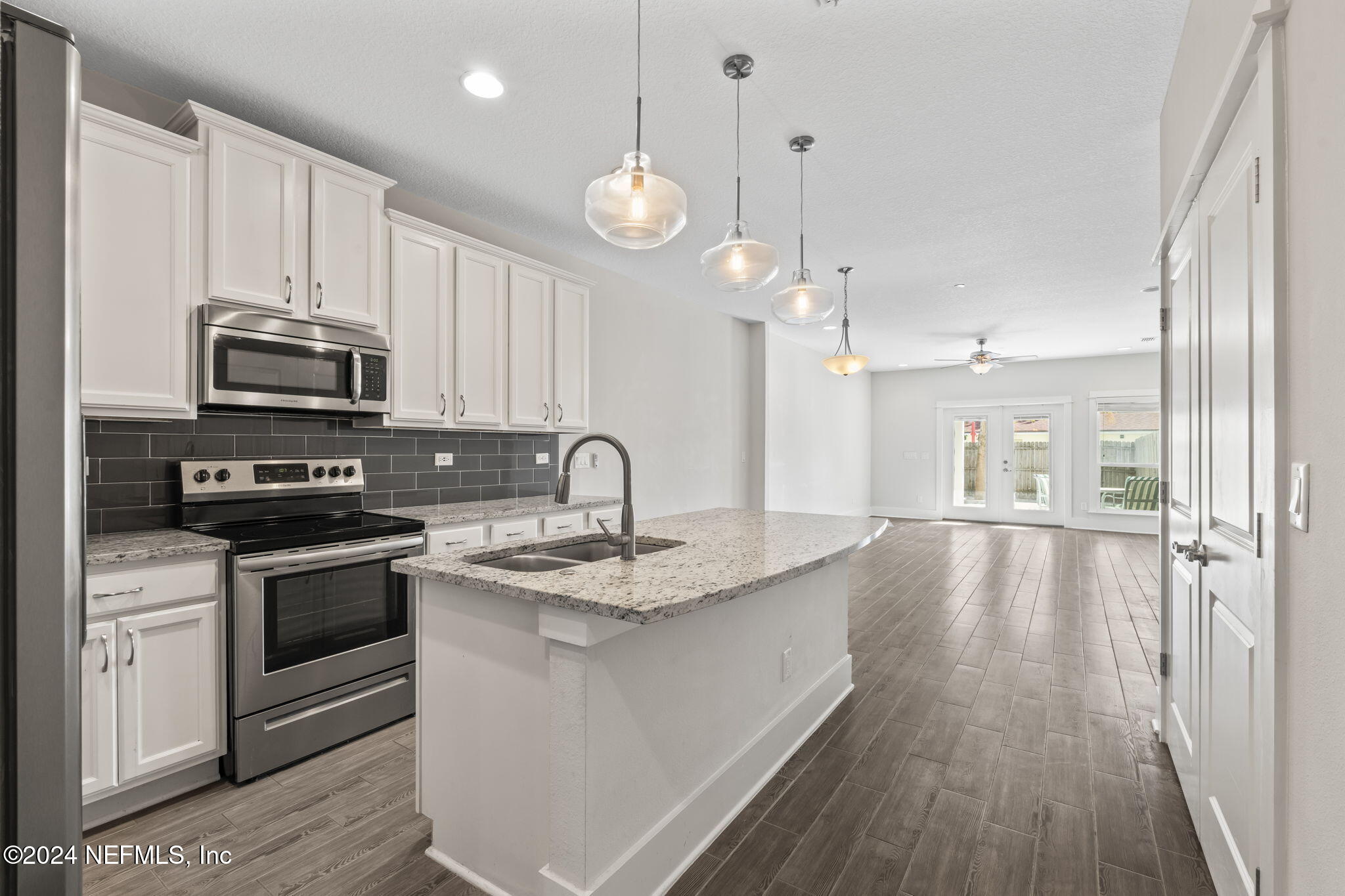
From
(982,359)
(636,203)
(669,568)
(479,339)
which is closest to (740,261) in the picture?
(636,203)

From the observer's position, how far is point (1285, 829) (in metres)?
1.09

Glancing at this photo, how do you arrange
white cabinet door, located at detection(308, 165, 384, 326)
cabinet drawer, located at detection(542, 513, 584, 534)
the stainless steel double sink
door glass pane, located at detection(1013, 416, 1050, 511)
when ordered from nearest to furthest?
the stainless steel double sink < white cabinet door, located at detection(308, 165, 384, 326) < cabinet drawer, located at detection(542, 513, 584, 534) < door glass pane, located at detection(1013, 416, 1050, 511)

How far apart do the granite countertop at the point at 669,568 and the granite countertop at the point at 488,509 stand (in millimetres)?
859

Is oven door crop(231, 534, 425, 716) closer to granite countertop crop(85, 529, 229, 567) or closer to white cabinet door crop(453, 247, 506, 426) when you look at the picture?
granite countertop crop(85, 529, 229, 567)

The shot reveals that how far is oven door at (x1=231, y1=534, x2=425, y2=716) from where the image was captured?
2225 mm

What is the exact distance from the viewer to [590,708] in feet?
4.79

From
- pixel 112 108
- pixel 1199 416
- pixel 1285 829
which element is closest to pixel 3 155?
pixel 1285 829

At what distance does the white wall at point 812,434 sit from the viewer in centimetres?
727

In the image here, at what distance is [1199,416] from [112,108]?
4.17 metres

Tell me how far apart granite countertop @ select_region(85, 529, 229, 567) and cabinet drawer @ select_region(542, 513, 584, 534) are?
1.61 metres

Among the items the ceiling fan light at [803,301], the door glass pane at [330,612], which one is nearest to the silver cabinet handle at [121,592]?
the door glass pane at [330,612]

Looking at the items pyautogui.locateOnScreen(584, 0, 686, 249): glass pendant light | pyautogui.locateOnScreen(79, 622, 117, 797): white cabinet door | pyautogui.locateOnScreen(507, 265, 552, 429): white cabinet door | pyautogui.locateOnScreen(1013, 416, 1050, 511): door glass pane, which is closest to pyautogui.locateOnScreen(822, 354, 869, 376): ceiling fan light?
pyautogui.locateOnScreen(507, 265, 552, 429): white cabinet door

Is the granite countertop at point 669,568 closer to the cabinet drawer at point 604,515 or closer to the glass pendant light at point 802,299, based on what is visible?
the glass pendant light at point 802,299

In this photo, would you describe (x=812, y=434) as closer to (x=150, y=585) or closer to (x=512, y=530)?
(x=512, y=530)
